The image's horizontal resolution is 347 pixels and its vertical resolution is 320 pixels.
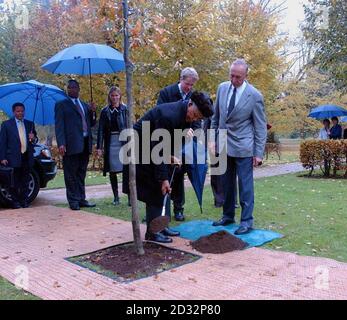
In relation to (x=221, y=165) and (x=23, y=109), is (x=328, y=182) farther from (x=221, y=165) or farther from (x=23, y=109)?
(x=23, y=109)

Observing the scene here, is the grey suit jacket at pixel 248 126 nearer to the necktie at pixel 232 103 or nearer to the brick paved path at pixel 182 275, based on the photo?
the necktie at pixel 232 103

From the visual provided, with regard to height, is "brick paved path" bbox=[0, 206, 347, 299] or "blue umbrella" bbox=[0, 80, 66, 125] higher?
"blue umbrella" bbox=[0, 80, 66, 125]

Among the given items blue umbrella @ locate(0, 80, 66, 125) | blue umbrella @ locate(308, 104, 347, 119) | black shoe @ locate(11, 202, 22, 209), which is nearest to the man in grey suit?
blue umbrella @ locate(0, 80, 66, 125)

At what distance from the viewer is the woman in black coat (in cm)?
755

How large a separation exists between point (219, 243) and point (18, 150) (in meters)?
4.13

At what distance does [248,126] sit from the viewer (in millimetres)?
5723

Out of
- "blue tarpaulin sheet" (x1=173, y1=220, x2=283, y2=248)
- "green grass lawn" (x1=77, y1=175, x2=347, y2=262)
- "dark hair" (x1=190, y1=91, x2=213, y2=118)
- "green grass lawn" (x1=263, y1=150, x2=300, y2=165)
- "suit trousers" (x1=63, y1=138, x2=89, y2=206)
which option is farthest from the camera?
"green grass lawn" (x1=263, y1=150, x2=300, y2=165)

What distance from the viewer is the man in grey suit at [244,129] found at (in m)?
5.64

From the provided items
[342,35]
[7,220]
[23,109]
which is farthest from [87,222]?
[342,35]

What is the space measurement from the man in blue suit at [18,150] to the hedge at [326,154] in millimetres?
7297

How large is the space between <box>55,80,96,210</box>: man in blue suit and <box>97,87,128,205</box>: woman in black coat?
261mm

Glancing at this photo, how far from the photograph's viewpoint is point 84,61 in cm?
808

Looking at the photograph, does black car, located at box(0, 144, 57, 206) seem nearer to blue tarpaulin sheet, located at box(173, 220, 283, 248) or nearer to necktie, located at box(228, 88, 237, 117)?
blue tarpaulin sheet, located at box(173, 220, 283, 248)

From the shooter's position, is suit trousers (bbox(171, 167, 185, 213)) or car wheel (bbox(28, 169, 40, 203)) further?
car wheel (bbox(28, 169, 40, 203))
